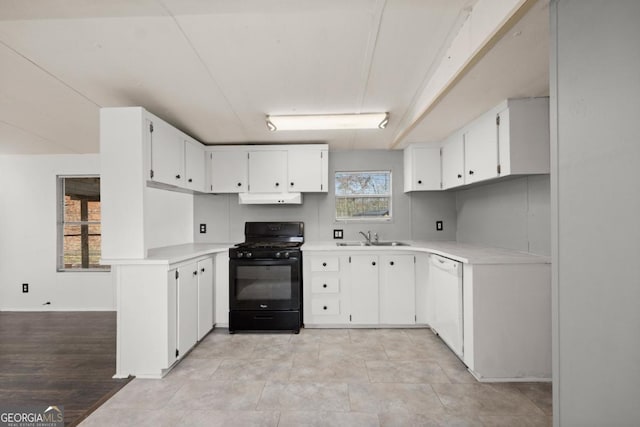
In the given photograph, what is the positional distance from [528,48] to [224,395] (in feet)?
9.24

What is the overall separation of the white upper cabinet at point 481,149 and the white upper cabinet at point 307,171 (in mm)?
1580

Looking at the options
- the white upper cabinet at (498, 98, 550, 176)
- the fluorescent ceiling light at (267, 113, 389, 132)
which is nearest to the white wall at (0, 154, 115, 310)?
the fluorescent ceiling light at (267, 113, 389, 132)

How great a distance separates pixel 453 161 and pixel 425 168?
410mm

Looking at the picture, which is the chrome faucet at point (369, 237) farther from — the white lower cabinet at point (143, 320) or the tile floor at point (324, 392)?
the white lower cabinet at point (143, 320)

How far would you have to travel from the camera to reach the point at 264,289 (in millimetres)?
3193

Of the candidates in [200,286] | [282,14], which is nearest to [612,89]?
[282,14]

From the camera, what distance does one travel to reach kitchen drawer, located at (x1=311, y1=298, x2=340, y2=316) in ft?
10.8

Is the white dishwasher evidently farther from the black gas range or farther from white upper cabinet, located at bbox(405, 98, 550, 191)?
the black gas range

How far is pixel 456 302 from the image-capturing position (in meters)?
2.50

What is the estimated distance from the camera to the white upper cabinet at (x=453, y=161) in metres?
2.93

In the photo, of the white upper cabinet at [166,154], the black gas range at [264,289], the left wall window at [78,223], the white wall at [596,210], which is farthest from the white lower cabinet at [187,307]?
the white wall at [596,210]

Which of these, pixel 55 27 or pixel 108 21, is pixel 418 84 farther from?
pixel 55 27

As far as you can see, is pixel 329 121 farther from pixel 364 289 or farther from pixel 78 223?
pixel 78 223

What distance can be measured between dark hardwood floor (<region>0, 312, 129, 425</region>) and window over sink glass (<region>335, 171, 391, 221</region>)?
9.52 feet
